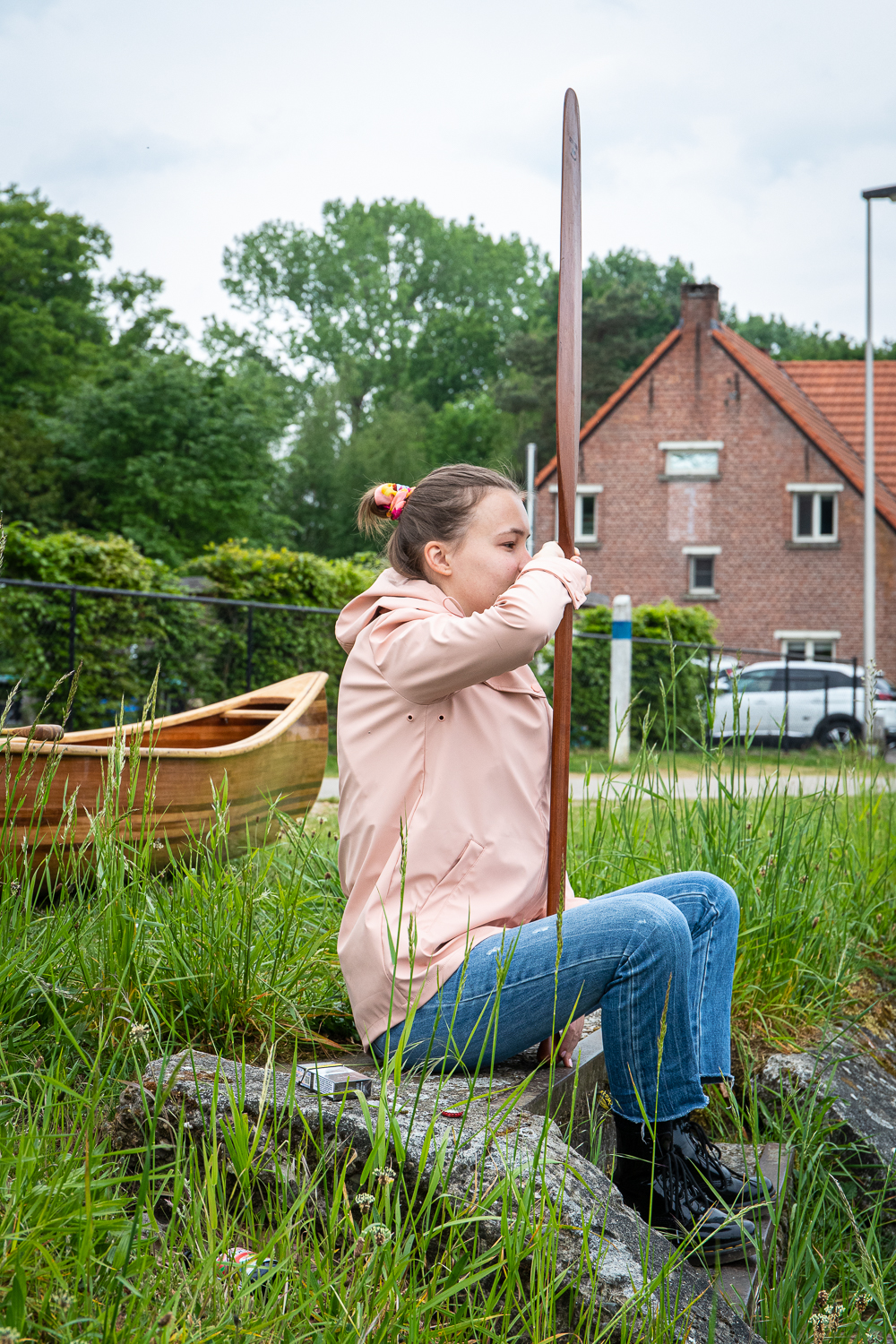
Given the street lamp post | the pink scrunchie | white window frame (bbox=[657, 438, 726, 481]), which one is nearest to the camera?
the pink scrunchie

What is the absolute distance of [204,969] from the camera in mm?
2217

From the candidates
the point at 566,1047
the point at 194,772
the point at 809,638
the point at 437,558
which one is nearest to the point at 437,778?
the point at 437,558

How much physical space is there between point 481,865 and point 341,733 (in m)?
0.38

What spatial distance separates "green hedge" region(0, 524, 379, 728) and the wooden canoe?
328 centimetres

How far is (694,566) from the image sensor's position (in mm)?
27484

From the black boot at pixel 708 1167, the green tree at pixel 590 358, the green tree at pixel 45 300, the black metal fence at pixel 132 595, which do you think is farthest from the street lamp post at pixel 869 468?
the green tree at pixel 45 300

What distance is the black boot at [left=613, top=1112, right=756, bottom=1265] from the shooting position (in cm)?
192

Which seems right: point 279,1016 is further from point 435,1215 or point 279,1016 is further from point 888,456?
point 888,456

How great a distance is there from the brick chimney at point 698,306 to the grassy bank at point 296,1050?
24359 mm

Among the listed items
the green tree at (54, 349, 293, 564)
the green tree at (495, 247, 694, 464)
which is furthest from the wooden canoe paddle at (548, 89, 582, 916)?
the green tree at (495, 247, 694, 464)

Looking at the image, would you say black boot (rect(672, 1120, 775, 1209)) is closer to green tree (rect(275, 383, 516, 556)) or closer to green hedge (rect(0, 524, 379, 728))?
green hedge (rect(0, 524, 379, 728))

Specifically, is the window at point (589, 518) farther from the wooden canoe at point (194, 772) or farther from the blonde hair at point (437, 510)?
the blonde hair at point (437, 510)

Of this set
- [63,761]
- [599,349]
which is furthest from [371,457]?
[63,761]

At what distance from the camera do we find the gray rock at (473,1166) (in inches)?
61.2
